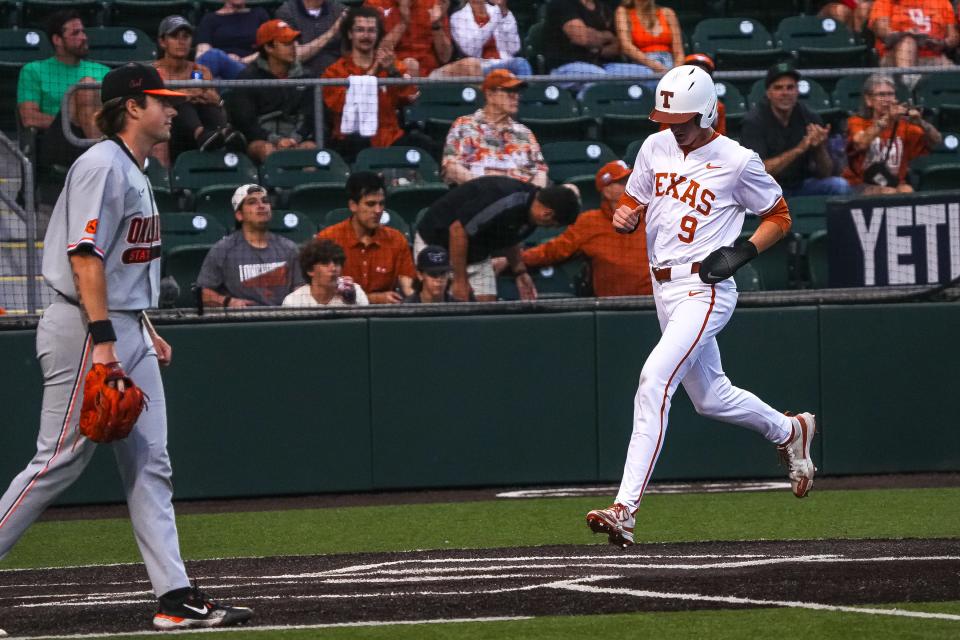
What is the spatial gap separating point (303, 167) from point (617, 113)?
2.22 m

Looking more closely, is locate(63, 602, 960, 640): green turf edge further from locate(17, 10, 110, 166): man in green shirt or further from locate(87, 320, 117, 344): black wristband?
locate(17, 10, 110, 166): man in green shirt

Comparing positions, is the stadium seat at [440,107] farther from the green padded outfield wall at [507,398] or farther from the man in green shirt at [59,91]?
the man in green shirt at [59,91]

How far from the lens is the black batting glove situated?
20.1 ft

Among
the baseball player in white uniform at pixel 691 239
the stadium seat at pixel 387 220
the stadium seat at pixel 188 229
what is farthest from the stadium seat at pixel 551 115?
the baseball player in white uniform at pixel 691 239

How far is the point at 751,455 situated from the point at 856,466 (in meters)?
0.69

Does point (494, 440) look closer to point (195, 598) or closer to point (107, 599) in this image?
point (107, 599)

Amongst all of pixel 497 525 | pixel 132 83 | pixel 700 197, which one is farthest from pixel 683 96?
pixel 497 525

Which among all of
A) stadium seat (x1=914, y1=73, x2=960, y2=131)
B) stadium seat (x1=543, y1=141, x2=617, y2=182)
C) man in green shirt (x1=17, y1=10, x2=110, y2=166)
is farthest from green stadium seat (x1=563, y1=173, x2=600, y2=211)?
man in green shirt (x1=17, y1=10, x2=110, y2=166)

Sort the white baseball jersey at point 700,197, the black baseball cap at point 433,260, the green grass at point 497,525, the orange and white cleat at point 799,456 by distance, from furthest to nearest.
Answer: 1. the black baseball cap at point 433,260
2. the green grass at point 497,525
3. the orange and white cleat at point 799,456
4. the white baseball jersey at point 700,197

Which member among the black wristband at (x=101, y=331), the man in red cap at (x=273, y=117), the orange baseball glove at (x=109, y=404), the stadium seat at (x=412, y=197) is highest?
the man in red cap at (x=273, y=117)

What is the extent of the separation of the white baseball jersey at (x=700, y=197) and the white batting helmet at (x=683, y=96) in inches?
8.8

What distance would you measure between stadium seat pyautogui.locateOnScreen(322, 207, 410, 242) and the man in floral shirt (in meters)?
0.49

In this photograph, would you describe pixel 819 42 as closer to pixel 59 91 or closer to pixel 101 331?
pixel 59 91

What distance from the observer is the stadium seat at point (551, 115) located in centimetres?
952
